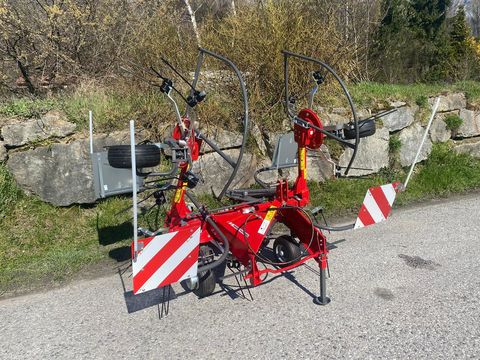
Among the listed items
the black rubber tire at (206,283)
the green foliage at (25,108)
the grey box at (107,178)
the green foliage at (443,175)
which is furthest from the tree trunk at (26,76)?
the green foliage at (443,175)

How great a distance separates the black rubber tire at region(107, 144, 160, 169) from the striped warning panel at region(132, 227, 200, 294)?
1.85 feet

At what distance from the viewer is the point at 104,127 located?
542 cm

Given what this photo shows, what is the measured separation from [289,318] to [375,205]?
1.35 meters

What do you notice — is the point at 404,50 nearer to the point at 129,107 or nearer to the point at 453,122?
the point at 453,122

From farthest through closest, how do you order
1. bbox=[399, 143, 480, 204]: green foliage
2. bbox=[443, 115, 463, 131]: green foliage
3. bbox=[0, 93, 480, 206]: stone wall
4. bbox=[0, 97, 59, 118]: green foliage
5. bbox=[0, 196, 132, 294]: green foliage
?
1. bbox=[443, 115, 463, 131]: green foliage
2. bbox=[399, 143, 480, 204]: green foliage
3. bbox=[0, 97, 59, 118]: green foliage
4. bbox=[0, 93, 480, 206]: stone wall
5. bbox=[0, 196, 132, 294]: green foliage

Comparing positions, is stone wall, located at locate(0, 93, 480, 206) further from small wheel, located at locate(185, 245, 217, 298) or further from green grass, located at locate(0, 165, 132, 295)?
small wheel, located at locate(185, 245, 217, 298)

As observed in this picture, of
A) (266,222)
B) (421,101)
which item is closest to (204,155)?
(266,222)

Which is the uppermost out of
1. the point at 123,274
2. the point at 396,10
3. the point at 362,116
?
the point at 396,10

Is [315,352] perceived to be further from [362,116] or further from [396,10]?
[396,10]

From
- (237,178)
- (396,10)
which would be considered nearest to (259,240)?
(237,178)

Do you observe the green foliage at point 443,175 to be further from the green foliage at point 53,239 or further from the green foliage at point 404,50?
the green foliage at point 53,239

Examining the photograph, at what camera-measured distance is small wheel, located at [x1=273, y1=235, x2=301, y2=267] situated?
3730 millimetres

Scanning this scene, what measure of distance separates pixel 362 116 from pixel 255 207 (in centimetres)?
409

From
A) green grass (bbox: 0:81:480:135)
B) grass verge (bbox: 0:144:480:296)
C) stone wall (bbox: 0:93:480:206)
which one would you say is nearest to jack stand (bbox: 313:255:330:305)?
stone wall (bbox: 0:93:480:206)
